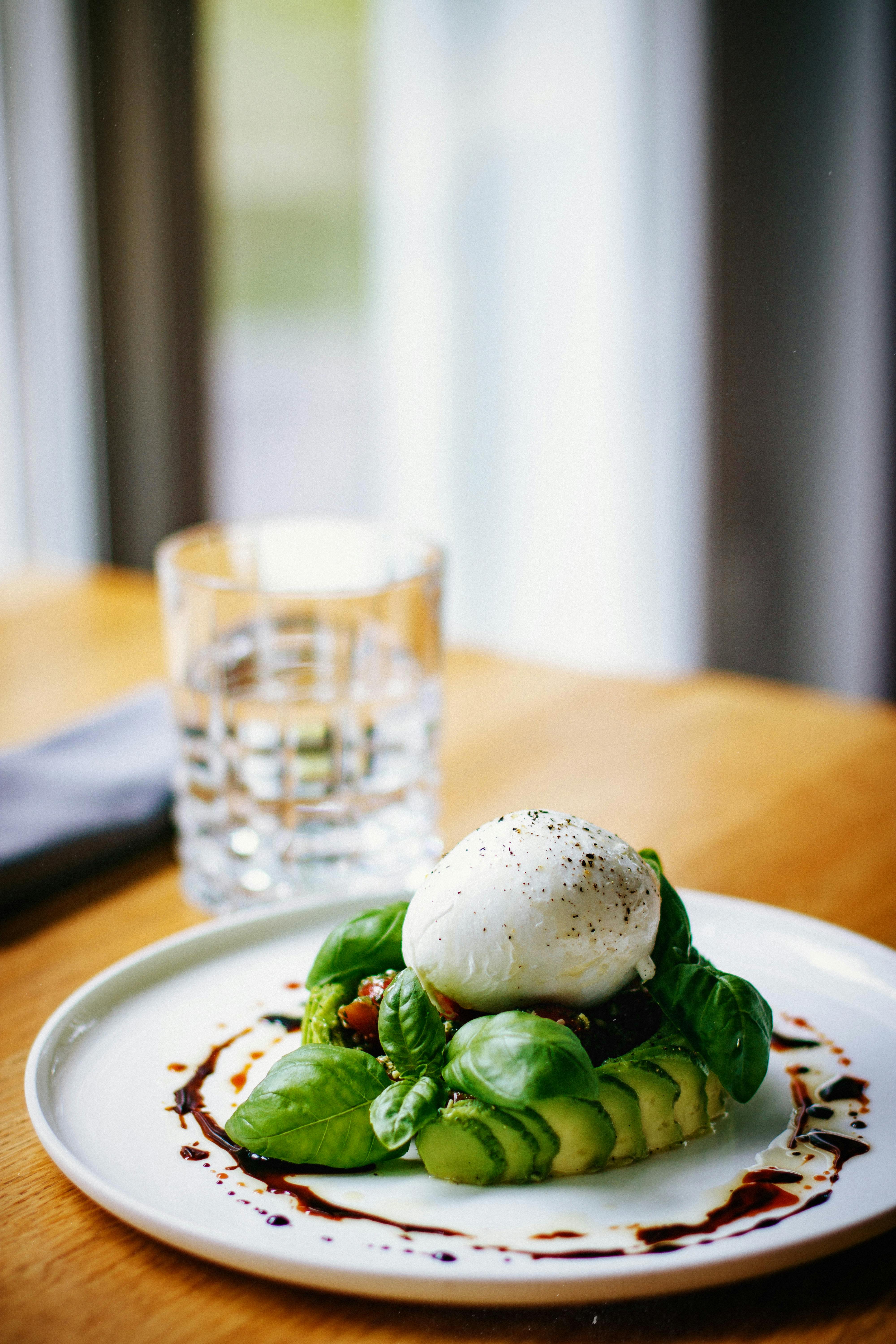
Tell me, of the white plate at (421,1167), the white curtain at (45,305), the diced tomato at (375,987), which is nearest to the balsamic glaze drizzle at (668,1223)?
the white plate at (421,1167)

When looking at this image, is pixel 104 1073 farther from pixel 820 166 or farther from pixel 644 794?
pixel 820 166

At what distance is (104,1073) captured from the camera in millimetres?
814

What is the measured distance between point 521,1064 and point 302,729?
0.55 meters

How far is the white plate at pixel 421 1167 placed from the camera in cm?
60

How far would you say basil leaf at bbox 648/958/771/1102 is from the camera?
2.36 feet

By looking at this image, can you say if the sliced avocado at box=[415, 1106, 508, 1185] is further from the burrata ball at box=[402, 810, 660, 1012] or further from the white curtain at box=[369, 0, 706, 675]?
the white curtain at box=[369, 0, 706, 675]

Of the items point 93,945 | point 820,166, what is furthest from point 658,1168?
point 820,166

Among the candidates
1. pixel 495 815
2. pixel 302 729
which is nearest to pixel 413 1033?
pixel 302 729

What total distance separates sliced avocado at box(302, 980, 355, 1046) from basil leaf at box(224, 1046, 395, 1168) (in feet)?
0.19

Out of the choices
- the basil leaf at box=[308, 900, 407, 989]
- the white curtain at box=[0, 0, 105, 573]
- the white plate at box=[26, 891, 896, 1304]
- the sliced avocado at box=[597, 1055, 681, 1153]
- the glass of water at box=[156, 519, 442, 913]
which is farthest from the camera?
the white curtain at box=[0, 0, 105, 573]

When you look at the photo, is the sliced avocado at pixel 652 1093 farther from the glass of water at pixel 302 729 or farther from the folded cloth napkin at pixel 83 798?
the folded cloth napkin at pixel 83 798

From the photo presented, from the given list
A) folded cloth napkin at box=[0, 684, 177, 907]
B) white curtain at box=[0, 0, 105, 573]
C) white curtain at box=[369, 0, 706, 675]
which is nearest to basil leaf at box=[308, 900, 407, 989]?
folded cloth napkin at box=[0, 684, 177, 907]

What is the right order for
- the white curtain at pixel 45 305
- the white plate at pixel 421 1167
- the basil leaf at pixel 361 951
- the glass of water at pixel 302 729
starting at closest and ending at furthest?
the white plate at pixel 421 1167 < the basil leaf at pixel 361 951 < the glass of water at pixel 302 729 < the white curtain at pixel 45 305

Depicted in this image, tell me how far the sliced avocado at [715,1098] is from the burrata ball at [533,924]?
0.07 meters
